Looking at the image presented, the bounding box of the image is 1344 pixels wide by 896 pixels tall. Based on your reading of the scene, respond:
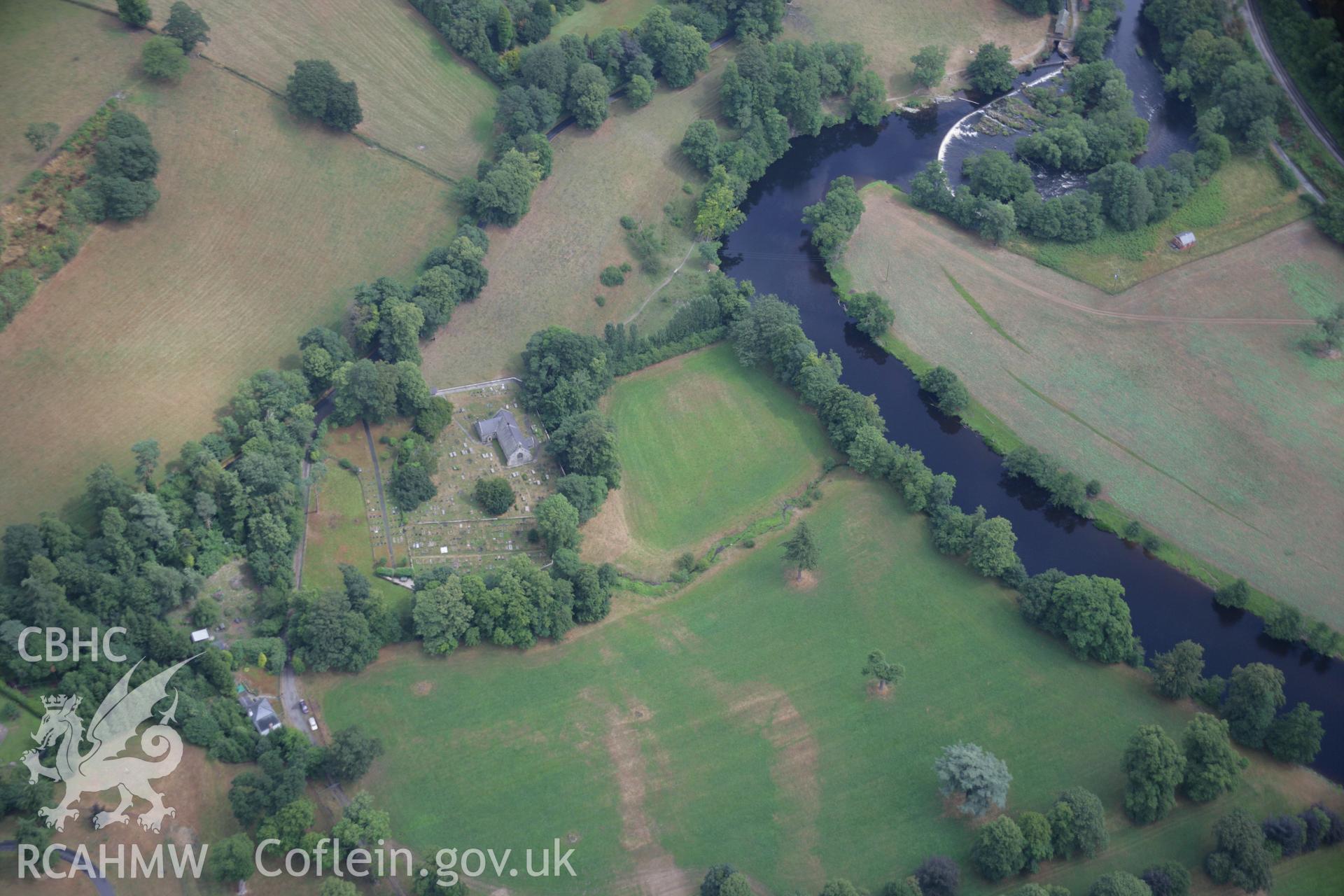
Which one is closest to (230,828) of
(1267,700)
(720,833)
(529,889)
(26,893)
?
(26,893)

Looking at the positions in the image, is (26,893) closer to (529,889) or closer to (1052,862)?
(529,889)

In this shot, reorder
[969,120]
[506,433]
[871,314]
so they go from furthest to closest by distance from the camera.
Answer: [969,120], [871,314], [506,433]

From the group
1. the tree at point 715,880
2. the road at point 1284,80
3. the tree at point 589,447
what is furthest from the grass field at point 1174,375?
the tree at point 715,880

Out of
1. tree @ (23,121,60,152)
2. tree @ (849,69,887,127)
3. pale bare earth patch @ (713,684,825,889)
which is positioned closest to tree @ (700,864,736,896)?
pale bare earth patch @ (713,684,825,889)

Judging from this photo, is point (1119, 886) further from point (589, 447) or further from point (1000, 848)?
point (589, 447)

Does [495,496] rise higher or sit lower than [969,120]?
lower

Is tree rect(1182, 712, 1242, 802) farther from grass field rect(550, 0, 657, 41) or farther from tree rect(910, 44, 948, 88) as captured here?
grass field rect(550, 0, 657, 41)

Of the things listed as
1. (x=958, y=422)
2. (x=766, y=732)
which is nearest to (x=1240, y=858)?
(x=766, y=732)
